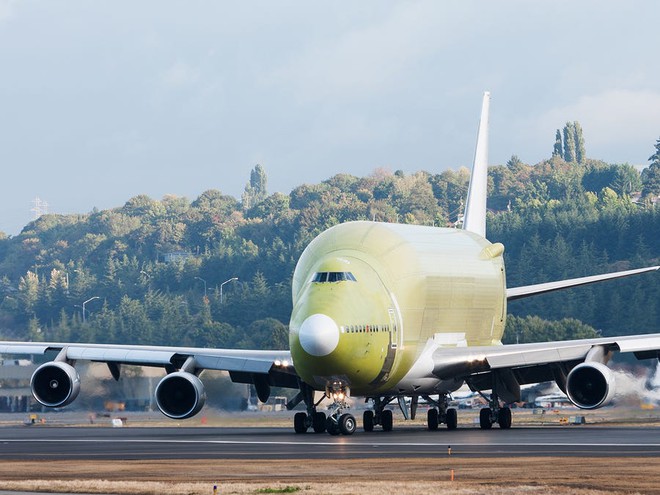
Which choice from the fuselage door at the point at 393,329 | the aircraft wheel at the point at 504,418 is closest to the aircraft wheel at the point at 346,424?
the fuselage door at the point at 393,329

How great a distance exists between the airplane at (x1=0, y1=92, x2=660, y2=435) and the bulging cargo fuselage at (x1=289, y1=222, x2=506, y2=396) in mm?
43

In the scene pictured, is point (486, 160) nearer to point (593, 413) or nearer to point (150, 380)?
point (593, 413)

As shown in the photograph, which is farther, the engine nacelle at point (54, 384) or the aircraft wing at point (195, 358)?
the engine nacelle at point (54, 384)

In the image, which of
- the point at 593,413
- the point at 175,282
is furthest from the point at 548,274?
the point at 593,413

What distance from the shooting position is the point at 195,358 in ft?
157

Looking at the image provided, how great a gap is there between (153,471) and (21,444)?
14243mm

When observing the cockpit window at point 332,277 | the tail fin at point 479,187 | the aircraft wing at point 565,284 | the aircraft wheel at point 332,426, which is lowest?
the aircraft wheel at point 332,426

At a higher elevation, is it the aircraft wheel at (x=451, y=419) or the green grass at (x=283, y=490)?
the aircraft wheel at (x=451, y=419)

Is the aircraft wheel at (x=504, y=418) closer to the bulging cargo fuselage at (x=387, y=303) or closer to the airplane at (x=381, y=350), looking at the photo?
the airplane at (x=381, y=350)

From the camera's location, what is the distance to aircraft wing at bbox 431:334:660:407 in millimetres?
44188

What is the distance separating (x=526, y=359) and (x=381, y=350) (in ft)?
14.9

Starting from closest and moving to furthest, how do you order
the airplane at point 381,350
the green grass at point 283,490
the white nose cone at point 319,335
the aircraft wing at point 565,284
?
the green grass at point 283,490 → the white nose cone at point 319,335 → the airplane at point 381,350 → the aircraft wing at point 565,284

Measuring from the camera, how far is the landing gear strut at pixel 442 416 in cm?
4991

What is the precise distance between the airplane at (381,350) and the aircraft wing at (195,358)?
1.9 inches
